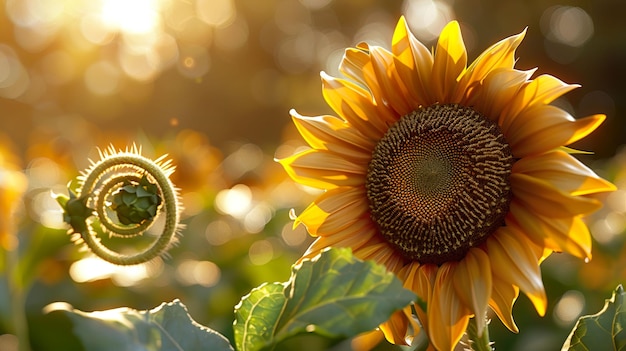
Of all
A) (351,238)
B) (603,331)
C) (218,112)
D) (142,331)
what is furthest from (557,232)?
(218,112)

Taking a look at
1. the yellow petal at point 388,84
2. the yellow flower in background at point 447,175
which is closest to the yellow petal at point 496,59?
the yellow flower in background at point 447,175

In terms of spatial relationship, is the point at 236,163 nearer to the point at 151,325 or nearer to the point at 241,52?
the point at 151,325

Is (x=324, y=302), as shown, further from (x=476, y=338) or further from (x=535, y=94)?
(x=535, y=94)

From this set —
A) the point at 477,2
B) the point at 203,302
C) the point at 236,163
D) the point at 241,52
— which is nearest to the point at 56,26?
the point at 241,52

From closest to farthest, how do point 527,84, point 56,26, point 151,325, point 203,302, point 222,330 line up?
point 151,325 → point 527,84 → point 222,330 → point 203,302 → point 56,26

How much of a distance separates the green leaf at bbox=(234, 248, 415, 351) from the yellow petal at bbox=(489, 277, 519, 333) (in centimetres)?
26

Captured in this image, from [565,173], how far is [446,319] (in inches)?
11.1

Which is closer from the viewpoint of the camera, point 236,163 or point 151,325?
point 151,325

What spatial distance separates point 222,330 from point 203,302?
56 centimetres

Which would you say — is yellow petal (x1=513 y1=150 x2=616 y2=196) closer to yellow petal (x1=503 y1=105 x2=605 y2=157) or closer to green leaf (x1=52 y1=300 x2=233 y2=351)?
yellow petal (x1=503 y1=105 x2=605 y2=157)

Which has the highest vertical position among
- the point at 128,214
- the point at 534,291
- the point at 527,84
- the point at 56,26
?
the point at 56,26

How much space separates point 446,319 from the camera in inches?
47.7

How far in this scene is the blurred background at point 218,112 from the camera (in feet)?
8.43

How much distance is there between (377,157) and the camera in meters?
1.43
